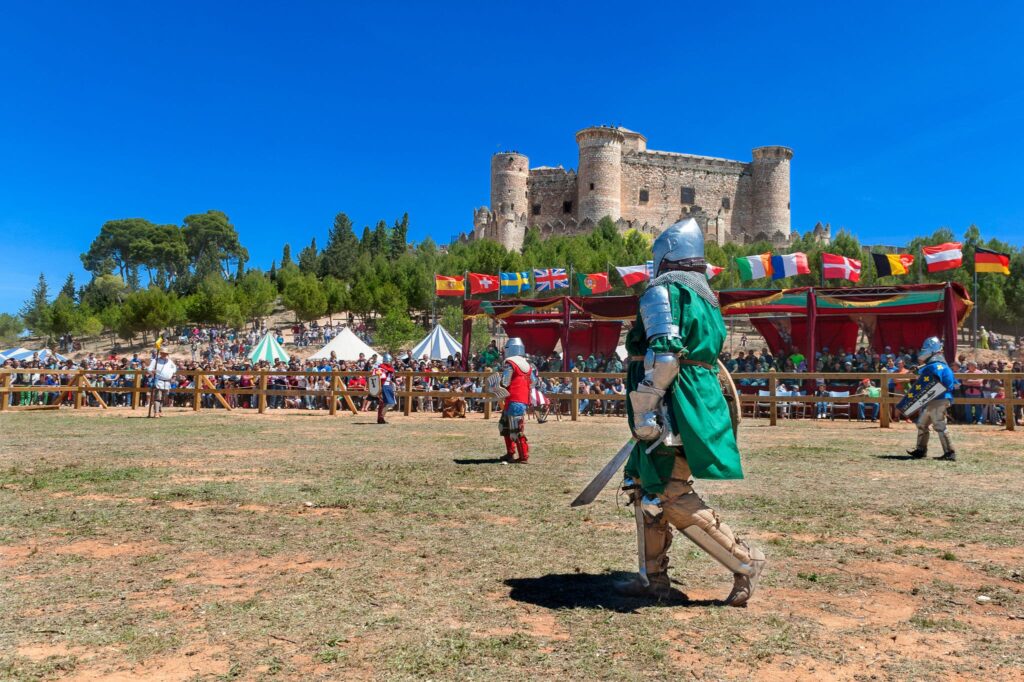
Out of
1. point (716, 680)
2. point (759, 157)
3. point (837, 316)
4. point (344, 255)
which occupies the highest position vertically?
point (759, 157)

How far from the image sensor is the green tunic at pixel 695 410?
155 inches

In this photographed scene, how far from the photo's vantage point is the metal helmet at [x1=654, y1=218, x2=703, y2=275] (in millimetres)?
4395

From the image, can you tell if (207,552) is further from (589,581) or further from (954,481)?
(954,481)

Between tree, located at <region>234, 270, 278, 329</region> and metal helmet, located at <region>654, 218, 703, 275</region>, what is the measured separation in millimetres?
62933

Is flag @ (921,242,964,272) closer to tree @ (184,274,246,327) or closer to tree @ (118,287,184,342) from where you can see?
tree @ (184,274,246,327)

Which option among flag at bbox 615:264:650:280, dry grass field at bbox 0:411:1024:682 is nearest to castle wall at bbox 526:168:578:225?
flag at bbox 615:264:650:280

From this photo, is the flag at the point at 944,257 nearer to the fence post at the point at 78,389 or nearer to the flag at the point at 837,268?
the flag at the point at 837,268

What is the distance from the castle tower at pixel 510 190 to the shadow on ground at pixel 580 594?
258 feet

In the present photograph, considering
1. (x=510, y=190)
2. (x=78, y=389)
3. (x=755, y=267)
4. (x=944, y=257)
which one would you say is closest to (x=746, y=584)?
(x=78, y=389)

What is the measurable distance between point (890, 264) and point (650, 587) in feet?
79.4

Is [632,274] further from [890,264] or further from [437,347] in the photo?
[890,264]

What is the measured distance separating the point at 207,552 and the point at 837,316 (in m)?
22.9

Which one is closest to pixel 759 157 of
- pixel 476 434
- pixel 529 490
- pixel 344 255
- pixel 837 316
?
pixel 344 255

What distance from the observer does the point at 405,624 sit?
11.4 feet
